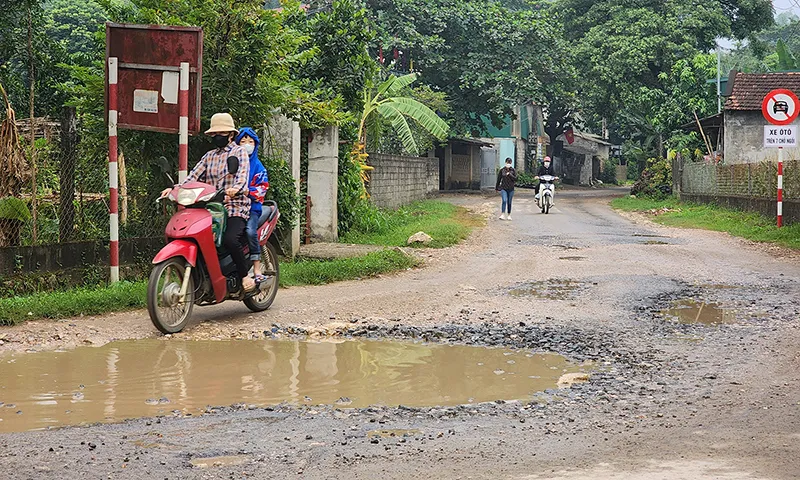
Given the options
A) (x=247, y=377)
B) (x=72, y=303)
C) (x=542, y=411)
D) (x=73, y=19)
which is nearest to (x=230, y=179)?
(x=72, y=303)

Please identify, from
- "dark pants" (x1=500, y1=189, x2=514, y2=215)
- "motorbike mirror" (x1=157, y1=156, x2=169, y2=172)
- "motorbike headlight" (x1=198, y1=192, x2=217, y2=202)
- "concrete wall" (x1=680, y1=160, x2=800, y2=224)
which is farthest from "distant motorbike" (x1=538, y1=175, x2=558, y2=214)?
"motorbike headlight" (x1=198, y1=192, x2=217, y2=202)

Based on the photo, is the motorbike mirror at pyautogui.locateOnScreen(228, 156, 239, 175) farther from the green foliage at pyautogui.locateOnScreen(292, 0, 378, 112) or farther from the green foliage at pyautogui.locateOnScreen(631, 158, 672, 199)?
the green foliage at pyautogui.locateOnScreen(631, 158, 672, 199)

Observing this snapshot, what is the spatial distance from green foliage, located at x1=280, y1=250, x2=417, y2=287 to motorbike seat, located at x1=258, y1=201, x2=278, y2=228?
1.78 m

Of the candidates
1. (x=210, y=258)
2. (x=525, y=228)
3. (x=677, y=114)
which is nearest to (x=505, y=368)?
(x=210, y=258)

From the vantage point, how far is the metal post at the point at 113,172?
31.2 feet

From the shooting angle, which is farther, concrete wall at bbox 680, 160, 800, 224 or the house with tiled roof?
the house with tiled roof

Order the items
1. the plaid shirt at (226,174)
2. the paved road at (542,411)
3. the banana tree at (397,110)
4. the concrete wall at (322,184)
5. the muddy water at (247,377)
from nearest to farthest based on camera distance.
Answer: the paved road at (542,411) → the muddy water at (247,377) → the plaid shirt at (226,174) → the concrete wall at (322,184) → the banana tree at (397,110)

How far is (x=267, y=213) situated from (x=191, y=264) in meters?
1.17

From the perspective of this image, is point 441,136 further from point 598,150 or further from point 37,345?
point 598,150

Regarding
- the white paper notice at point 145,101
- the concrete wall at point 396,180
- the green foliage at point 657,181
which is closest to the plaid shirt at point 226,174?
the white paper notice at point 145,101

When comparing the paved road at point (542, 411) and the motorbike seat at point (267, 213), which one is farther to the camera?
the motorbike seat at point (267, 213)

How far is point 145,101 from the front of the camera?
9.88 meters

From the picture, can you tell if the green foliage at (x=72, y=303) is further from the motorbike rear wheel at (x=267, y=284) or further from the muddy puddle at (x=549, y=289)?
the muddy puddle at (x=549, y=289)

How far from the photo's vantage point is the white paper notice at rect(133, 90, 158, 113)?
32.4 ft
